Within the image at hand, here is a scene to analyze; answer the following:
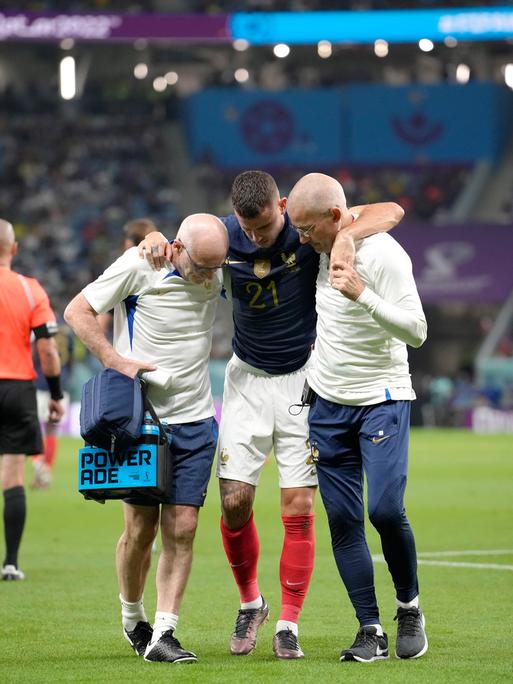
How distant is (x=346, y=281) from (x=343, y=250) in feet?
0.69

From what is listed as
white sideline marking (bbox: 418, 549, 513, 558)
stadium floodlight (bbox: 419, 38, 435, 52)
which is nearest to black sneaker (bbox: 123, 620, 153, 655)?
white sideline marking (bbox: 418, 549, 513, 558)

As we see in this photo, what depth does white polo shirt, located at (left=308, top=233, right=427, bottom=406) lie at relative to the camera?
20.4 feet

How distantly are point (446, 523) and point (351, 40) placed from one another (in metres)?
30.0

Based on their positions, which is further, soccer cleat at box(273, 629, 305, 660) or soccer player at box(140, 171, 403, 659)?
soccer player at box(140, 171, 403, 659)

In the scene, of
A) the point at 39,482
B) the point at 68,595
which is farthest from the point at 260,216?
the point at 39,482

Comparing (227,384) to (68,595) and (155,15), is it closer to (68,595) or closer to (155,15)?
(68,595)

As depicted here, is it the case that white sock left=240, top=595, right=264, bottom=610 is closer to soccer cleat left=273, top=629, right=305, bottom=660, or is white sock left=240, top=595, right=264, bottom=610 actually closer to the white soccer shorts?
soccer cleat left=273, top=629, right=305, bottom=660

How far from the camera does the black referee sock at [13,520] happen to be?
9.64 metres

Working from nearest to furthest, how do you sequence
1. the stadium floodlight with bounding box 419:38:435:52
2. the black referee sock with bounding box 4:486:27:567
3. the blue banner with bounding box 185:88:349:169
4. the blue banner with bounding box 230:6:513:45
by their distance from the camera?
the black referee sock with bounding box 4:486:27:567 < the blue banner with bounding box 230:6:513:45 < the blue banner with bounding box 185:88:349:169 < the stadium floodlight with bounding box 419:38:435:52

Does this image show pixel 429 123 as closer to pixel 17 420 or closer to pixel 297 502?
pixel 17 420

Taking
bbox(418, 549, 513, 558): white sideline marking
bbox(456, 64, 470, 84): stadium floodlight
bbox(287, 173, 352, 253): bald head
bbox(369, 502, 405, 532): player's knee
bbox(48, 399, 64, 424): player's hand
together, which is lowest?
bbox(418, 549, 513, 558): white sideline marking

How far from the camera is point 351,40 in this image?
41.4 meters

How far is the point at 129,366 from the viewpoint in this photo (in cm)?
647

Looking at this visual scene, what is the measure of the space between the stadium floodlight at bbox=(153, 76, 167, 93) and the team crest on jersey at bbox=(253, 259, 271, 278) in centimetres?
3960
